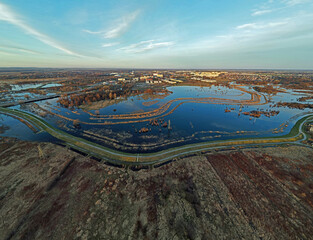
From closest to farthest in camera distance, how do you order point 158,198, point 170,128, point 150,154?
point 158,198, point 150,154, point 170,128

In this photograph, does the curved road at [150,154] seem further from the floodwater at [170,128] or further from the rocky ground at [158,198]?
the rocky ground at [158,198]

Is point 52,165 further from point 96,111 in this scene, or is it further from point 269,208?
point 269,208

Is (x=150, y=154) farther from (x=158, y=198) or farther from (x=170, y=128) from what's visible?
(x=170, y=128)

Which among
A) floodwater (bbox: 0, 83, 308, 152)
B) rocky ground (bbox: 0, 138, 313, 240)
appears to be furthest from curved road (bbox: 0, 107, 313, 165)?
rocky ground (bbox: 0, 138, 313, 240)

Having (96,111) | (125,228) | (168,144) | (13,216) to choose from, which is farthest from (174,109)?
(13,216)

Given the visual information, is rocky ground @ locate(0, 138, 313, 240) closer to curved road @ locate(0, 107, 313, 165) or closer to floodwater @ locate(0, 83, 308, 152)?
curved road @ locate(0, 107, 313, 165)

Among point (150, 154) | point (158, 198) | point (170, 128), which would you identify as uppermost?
point (170, 128)

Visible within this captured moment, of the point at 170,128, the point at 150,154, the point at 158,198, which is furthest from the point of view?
the point at 170,128

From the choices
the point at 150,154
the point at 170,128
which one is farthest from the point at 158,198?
the point at 170,128

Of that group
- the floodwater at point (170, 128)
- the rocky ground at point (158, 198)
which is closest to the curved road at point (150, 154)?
the floodwater at point (170, 128)
